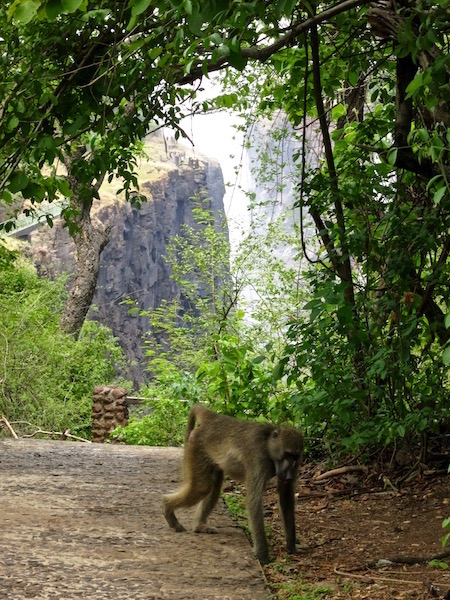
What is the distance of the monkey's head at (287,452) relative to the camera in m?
4.88

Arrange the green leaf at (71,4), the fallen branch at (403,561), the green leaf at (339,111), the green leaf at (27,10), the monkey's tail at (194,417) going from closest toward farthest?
the green leaf at (71,4) → the green leaf at (27,10) → the fallen branch at (403,561) → the monkey's tail at (194,417) → the green leaf at (339,111)

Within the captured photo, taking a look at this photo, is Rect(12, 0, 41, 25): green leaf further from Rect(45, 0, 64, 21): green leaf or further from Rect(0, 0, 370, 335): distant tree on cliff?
Rect(0, 0, 370, 335): distant tree on cliff

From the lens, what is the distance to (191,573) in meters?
4.29

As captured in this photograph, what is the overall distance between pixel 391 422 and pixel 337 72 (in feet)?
10.8

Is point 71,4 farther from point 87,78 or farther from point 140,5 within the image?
point 87,78

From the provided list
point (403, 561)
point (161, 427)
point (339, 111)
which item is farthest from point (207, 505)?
point (161, 427)

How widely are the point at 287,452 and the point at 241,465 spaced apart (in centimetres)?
37

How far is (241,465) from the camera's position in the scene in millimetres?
5105

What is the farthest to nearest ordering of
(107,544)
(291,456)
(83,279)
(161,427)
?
(83,279) < (161,427) < (291,456) < (107,544)

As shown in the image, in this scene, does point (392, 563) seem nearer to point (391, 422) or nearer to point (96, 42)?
point (391, 422)

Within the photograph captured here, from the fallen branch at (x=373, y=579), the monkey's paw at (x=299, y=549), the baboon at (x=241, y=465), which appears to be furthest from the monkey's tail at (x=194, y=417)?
the fallen branch at (x=373, y=579)

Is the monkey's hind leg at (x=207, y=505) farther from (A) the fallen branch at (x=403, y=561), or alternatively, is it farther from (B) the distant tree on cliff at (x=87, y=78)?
(B) the distant tree on cliff at (x=87, y=78)

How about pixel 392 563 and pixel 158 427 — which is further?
pixel 158 427

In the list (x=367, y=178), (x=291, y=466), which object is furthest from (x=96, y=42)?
(x=291, y=466)
